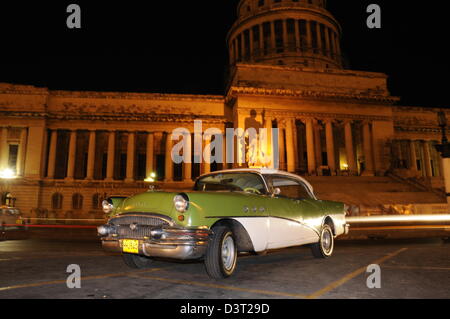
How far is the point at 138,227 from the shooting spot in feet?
16.1

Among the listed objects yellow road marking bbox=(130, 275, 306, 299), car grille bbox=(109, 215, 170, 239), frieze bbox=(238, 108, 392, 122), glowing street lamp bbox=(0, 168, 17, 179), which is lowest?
yellow road marking bbox=(130, 275, 306, 299)

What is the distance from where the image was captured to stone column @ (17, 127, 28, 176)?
3622 cm

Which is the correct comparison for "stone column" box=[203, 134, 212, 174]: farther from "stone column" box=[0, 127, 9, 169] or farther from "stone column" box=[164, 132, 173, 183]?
"stone column" box=[0, 127, 9, 169]

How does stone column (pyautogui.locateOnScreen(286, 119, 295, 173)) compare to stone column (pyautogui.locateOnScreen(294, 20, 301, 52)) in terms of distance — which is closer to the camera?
stone column (pyautogui.locateOnScreen(286, 119, 295, 173))

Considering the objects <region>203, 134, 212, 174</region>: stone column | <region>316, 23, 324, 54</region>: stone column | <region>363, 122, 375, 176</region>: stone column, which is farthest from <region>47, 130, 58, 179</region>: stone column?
<region>316, 23, 324, 54</region>: stone column

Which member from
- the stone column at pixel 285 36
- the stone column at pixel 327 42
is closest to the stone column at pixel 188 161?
the stone column at pixel 285 36

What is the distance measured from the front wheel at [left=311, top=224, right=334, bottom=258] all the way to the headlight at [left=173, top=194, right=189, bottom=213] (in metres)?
3.78

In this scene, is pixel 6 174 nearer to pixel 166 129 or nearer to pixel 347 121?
pixel 166 129

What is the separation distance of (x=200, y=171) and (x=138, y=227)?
111 ft

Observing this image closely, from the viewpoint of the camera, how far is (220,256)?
15.9 ft

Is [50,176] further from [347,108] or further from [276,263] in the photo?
[276,263]

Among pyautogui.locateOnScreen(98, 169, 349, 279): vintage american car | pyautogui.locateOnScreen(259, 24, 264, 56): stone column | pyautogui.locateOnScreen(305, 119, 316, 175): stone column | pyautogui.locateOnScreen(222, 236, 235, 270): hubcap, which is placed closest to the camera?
pyautogui.locateOnScreen(98, 169, 349, 279): vintage american car

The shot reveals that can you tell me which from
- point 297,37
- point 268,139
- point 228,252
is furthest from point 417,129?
point 228,252
